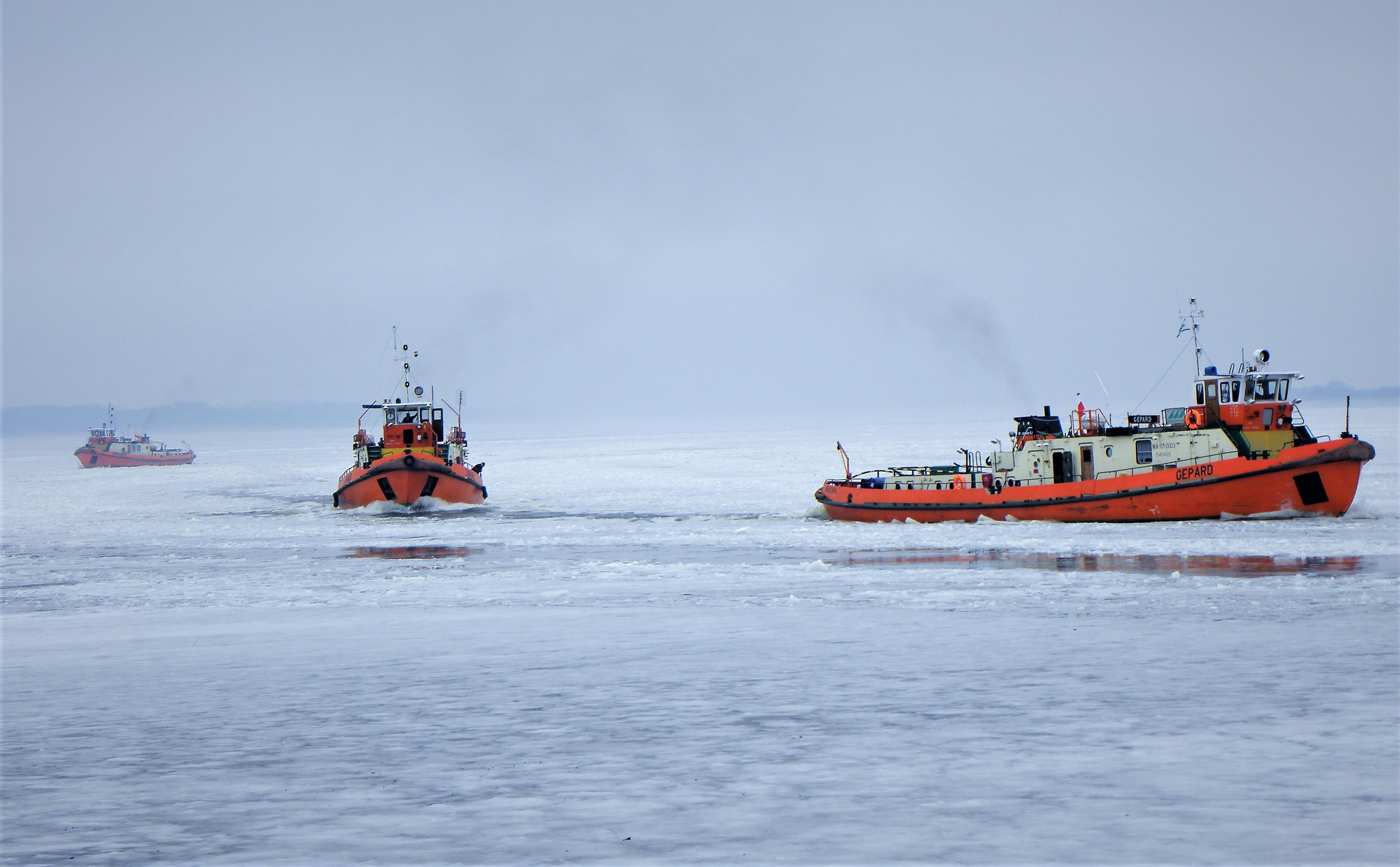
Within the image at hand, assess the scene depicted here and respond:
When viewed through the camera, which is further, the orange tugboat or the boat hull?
the boat hull

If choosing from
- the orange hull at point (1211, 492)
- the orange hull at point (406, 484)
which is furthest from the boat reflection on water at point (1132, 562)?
the orange hull at point (406, 484)

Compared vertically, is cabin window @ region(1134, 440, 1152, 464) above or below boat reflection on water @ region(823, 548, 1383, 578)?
above

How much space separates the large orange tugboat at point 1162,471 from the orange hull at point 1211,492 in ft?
0.10

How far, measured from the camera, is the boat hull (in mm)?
112000

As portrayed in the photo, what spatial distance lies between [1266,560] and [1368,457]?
34.9ft

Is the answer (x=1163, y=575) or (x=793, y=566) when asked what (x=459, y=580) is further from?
(x=1163, y=575)

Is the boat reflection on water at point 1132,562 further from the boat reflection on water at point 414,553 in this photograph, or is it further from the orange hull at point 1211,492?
the boat reflection on water at point 414,553

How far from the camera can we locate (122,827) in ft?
28.4

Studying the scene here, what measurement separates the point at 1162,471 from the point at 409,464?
28651mm

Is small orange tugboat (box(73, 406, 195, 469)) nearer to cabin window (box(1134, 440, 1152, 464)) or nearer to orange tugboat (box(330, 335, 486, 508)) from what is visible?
orange tugboat (box(330, 335, 486, 508))

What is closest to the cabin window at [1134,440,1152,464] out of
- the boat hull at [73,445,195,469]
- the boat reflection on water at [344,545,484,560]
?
the boat reflection on water at [344,545,484,560]

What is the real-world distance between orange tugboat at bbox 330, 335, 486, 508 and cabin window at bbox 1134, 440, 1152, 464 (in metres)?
26.9

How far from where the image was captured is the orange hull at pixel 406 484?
47031 millimetres

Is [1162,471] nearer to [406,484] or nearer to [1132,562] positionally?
[1132,562]
